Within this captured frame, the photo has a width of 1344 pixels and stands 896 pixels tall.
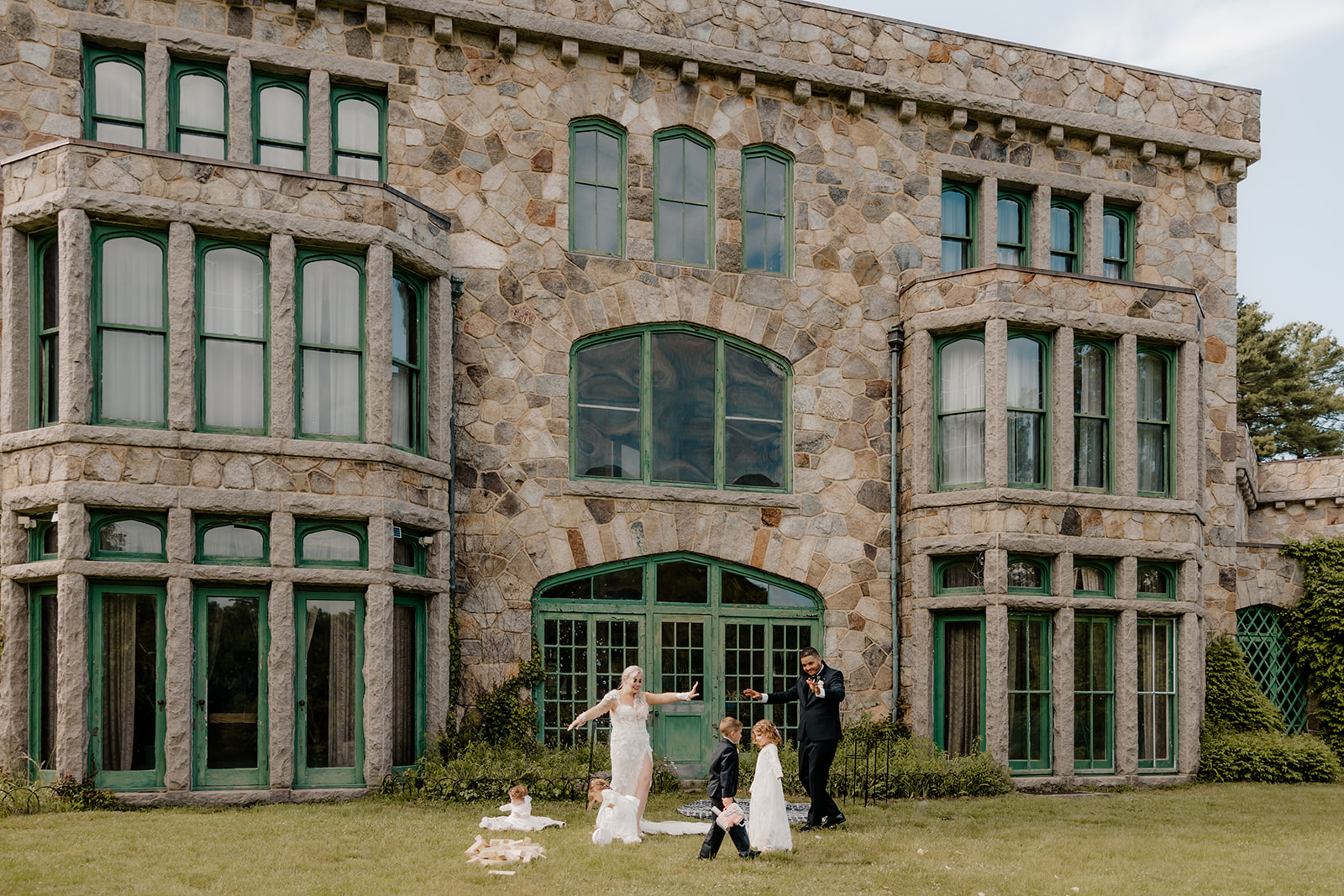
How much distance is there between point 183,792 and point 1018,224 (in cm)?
1312

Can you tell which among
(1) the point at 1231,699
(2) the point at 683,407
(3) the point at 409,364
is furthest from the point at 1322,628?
(3) the point at 409,364

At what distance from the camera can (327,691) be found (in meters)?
12.9

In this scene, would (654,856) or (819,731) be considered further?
(819,731)

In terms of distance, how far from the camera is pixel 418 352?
46.3 feet

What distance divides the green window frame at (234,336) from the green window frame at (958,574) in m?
8.56

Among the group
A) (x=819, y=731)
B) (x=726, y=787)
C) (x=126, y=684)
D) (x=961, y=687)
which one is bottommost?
(x=961, y=687)

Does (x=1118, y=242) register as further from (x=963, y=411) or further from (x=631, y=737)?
(x=631, y=737)

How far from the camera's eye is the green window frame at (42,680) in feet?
39.1

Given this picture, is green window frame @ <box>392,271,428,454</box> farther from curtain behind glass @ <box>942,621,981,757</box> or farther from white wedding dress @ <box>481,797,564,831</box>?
curtain behind glass @ <box>942,621,981,757</box>

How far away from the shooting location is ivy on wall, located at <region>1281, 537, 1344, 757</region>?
18.0 metres

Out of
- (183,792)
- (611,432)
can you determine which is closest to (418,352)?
(611,432)

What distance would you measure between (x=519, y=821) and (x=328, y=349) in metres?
5.49

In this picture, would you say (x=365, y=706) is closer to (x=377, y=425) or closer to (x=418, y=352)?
(x=377, y=425)

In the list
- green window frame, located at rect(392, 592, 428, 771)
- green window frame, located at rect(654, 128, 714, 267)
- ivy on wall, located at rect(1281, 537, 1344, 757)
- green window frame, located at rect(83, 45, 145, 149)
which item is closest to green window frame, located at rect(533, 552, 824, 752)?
green window frame, located at rect(392, 592, 428, 771)
